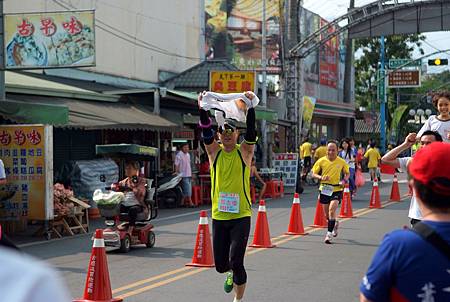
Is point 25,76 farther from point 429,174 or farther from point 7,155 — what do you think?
point 429,174

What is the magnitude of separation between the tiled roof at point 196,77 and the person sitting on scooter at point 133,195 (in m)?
17.6

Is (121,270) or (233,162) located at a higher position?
(233,162)

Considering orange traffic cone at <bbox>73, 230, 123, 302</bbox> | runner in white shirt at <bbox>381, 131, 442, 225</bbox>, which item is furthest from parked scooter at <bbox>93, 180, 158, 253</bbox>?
runner in white shirt at <bbox>381, 131, 442, 225</bbox>

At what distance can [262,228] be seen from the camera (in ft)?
43.1

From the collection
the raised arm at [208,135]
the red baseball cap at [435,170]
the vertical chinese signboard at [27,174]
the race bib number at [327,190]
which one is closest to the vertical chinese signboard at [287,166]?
the race bib number at [327,190]

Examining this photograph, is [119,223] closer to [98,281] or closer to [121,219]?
[121,219]

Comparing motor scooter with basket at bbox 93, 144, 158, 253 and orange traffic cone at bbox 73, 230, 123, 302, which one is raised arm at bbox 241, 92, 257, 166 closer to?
orange traffic cone at bbox 73, 230, 123, 302

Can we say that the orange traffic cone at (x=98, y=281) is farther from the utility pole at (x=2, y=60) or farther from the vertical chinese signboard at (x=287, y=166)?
the vertical chinese signboard at (x=287, y=166)

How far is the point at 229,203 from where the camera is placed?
26.3 feet

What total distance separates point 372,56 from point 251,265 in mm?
60227

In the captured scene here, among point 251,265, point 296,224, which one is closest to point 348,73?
point 296,224

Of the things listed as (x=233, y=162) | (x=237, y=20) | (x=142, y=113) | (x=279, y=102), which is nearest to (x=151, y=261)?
(x=233, y=162)

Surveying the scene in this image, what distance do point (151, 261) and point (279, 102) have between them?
2052cm

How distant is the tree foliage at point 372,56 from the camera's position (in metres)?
66.7
